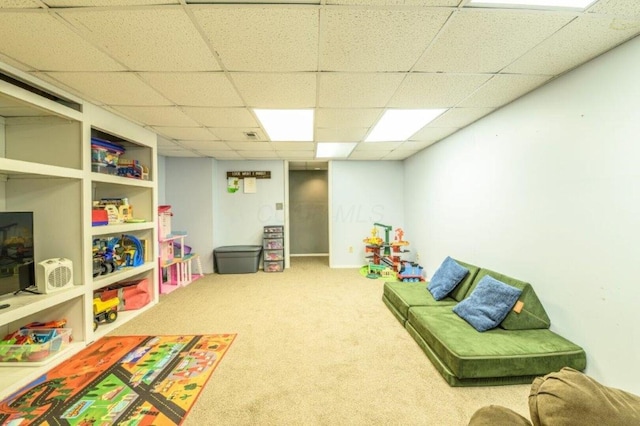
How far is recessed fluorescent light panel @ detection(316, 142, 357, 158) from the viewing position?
3975mm

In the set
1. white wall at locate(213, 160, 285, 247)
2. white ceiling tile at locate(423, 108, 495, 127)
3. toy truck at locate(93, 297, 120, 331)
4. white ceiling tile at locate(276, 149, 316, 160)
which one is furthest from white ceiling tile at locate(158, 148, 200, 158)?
white ceiling tile at locate(423, 108, 495, 127)

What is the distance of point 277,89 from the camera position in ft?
6.98

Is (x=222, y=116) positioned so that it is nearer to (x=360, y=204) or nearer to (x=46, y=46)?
(x=46, y=46)

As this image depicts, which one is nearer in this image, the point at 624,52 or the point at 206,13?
the point at 206,13

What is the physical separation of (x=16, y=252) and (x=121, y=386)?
1.42m

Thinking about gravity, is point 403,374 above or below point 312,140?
below

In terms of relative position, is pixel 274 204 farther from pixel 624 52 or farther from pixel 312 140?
pixel 624 52

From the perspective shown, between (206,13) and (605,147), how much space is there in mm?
2673

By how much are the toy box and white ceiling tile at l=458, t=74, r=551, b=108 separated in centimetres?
433

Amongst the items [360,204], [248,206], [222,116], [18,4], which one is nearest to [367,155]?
[360,204]

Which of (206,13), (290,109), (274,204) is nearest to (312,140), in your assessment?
(290,109)

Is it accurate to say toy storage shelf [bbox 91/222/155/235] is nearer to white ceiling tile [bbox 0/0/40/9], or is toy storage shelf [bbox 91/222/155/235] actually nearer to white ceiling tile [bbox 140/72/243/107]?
white ceiling tile [bbox 140/72/243/107]

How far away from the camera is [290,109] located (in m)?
2.57

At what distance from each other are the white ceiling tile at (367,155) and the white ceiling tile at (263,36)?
291cm
